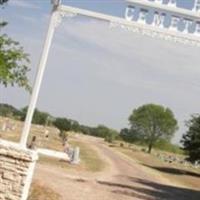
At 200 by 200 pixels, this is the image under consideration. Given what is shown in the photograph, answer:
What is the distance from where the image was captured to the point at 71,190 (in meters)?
20.1

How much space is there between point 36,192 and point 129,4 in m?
7.16

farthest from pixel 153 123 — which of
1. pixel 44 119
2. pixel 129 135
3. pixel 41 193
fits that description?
pixel 41 193

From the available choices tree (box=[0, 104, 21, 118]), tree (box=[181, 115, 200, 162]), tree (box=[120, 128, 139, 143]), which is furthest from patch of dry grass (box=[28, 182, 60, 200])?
tree (box=[120, 128, 139, 143])

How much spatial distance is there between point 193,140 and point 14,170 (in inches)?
1897

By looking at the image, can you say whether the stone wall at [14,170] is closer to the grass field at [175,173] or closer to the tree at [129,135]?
the grass field at [175,173]

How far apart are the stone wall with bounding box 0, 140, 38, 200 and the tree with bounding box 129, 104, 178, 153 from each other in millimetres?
101424

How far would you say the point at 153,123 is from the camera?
116 metres

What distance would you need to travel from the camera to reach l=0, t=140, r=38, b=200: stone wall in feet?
34.3

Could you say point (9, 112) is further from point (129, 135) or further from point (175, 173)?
point (175, 173)

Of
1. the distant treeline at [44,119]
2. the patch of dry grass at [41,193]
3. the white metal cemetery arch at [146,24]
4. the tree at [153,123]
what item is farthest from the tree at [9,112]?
the white metal cemetery arch at [146,24]

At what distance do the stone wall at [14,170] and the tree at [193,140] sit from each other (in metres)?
47.4

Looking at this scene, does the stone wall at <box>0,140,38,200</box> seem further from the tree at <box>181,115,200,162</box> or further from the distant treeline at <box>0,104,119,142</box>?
the distant treeline at <box>0,104,119,142</box>

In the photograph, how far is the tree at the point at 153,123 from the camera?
114m

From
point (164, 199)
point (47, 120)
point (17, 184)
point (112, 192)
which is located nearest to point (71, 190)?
point (112, 192)
